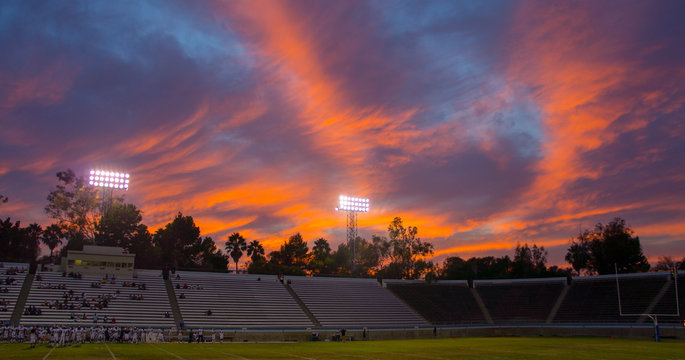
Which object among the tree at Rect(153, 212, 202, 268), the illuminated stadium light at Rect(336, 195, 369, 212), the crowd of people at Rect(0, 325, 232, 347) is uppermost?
the illuminated stadium light at Rect(336, 195, 369, 212)

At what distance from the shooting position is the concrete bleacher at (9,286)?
1859 inches

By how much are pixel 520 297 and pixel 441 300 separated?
11246mm

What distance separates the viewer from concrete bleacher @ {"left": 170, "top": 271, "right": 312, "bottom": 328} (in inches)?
2200

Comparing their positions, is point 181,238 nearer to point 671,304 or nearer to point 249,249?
point 249,249

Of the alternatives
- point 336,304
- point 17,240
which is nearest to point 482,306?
point 336,304

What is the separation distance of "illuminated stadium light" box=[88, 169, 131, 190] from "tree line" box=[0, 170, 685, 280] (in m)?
7.77

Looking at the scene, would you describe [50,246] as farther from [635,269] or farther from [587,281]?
[635,269]

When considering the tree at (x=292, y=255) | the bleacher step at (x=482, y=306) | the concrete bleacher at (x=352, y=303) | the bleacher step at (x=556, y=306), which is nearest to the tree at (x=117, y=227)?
the tree at (x=292, y=255)

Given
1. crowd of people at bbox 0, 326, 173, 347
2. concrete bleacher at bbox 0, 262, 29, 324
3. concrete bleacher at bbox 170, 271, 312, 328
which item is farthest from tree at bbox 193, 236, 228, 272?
A: crowd of people at bbox 0, 326, 173, 347

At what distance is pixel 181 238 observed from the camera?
315 feet

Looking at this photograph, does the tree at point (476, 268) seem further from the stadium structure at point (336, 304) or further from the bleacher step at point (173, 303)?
the bleacher step at point (173, 303)

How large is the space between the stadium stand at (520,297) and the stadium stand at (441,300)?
229cm

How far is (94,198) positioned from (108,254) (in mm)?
30480

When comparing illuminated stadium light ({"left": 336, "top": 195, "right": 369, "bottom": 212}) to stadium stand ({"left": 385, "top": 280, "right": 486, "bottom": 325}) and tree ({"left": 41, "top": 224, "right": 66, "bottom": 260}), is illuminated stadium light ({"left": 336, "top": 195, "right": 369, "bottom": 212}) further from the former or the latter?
tree ({"left": 41, "top": 224, "right": 66, "bottom": 260})
